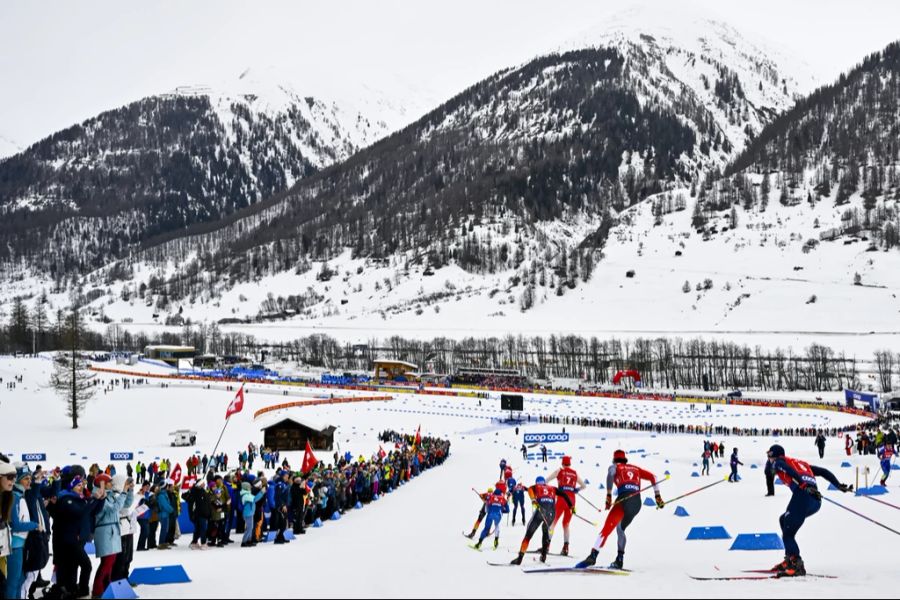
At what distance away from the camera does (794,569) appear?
10078 mm

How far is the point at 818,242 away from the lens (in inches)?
5871

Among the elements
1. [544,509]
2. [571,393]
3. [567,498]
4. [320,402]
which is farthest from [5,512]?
[571,393]

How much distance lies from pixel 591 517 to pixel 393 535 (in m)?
6.23

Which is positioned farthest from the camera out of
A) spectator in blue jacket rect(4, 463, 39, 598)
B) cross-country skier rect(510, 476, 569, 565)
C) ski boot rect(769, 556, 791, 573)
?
cross-country skier rect(510, 476, 569, 565)

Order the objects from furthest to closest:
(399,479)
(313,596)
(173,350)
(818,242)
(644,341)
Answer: (818,242)
(173,350)
(644,341)
(399,479)
(313,596)

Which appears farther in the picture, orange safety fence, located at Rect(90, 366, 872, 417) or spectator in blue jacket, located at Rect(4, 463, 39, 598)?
orange safety fence, located at Rect(90, 366, 872, 417)

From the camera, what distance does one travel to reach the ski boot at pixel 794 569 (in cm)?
1004

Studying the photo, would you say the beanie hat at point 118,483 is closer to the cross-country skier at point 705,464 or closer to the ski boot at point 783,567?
the ski boot at point 783,567

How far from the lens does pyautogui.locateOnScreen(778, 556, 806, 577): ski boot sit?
10039 mm

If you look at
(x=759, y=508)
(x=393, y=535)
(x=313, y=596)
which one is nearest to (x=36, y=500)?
(x=313, y=596)

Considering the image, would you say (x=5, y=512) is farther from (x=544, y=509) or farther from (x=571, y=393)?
(x=571, y=393)

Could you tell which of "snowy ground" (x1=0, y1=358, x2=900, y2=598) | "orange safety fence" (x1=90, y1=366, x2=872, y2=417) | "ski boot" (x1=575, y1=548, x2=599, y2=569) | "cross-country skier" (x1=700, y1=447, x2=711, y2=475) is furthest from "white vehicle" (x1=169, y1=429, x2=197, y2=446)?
"ski boot" (x1=575, y1=548, x2=599, y2=569)

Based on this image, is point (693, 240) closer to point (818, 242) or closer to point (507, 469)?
point (818, 242)

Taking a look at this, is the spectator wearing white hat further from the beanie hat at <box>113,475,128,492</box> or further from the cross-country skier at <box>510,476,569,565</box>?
the cross-country skier at <box>510,476,569,565</box>
